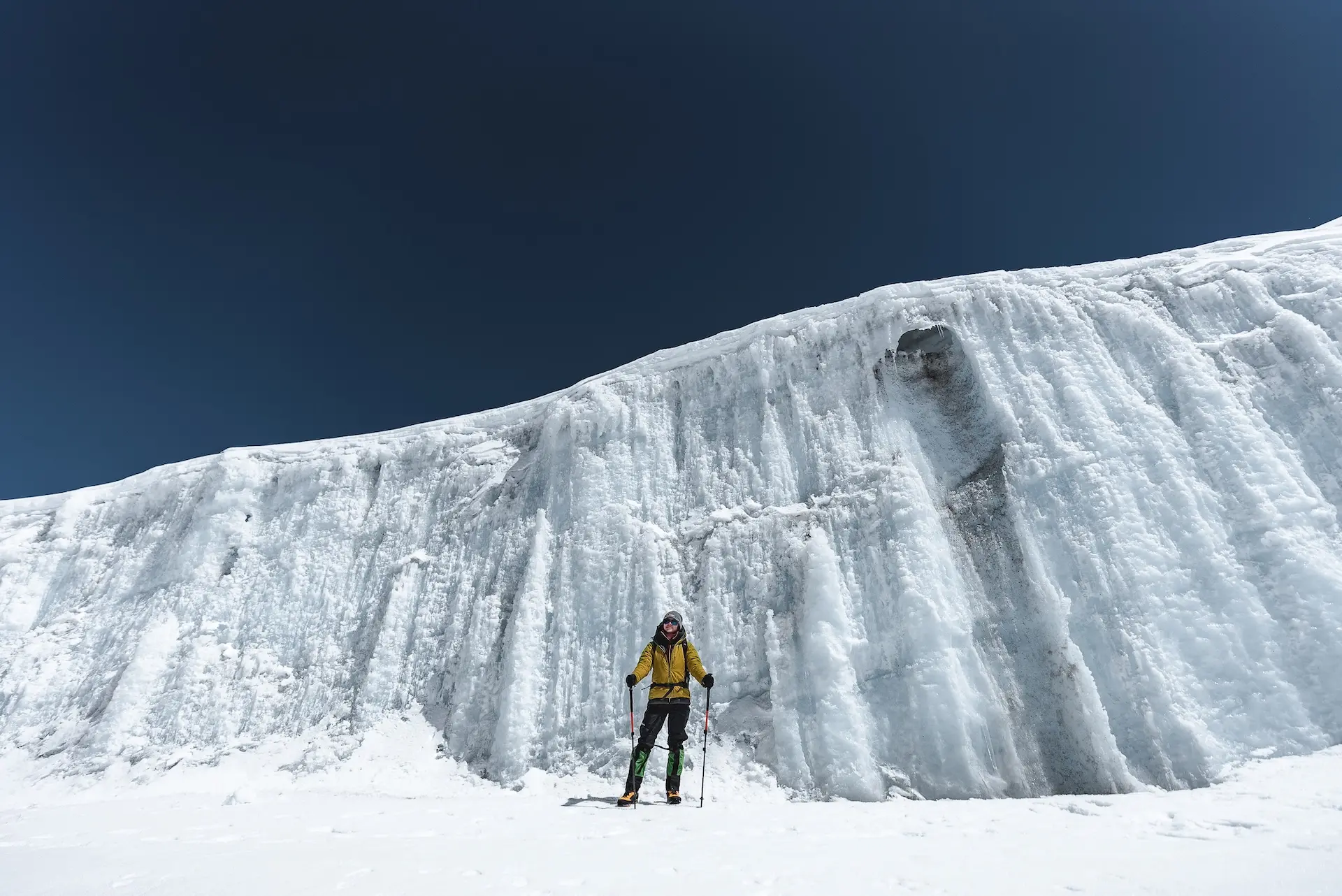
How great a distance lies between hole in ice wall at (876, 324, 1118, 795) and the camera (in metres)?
8.57

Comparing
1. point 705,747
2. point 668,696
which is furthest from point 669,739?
point 705,747

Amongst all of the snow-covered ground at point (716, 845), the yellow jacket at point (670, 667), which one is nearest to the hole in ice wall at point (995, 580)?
the snow-covered ground at point (716, 845)

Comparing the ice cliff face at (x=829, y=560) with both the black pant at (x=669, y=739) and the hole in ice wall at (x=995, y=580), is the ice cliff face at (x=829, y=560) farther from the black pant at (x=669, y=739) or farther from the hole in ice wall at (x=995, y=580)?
the black pant at (x=669, y=739)

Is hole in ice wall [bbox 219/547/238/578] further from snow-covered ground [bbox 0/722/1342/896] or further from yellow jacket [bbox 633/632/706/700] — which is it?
yellow jacket [bbox 633/632/706/700]

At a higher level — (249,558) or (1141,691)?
(249,558)

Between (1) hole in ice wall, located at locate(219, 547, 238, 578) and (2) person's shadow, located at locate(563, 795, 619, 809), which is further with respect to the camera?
(1) hole in ice wall, located at locate(219, 547, 238, 578)

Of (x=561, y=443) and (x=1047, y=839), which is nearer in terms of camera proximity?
(x=1047, y=839)

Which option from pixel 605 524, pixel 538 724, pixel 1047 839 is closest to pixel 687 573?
pixel 605 524

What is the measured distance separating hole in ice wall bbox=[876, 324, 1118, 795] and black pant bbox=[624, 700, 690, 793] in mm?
3866

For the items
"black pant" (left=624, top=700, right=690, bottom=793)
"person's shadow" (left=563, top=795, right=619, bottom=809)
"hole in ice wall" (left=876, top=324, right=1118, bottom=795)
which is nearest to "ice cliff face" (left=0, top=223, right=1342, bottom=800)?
"hole in ice wall" (left=876, top=324, right=1118, bottom=795)

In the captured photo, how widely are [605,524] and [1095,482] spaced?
8.06 m

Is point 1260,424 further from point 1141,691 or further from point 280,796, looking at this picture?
point 280,796

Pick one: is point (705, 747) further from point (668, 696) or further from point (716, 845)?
point (716, 845)

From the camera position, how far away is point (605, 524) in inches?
524
